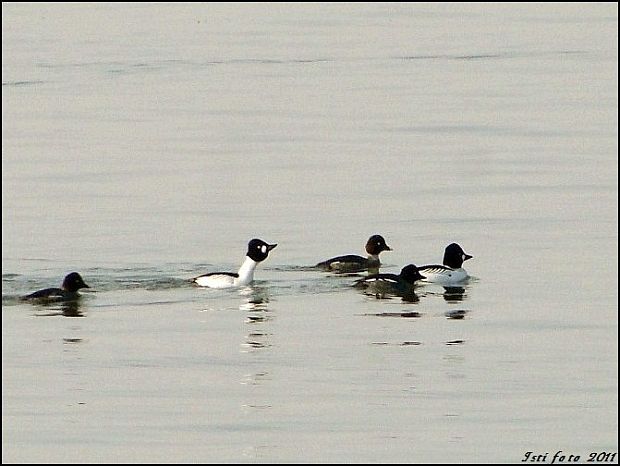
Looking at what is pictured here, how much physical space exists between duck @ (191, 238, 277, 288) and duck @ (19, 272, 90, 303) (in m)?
1.55

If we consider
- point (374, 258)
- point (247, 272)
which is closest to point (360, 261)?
point (374, 258)

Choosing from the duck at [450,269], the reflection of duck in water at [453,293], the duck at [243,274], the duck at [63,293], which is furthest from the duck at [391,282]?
the duck at [63,293]

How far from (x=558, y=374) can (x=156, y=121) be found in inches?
1027

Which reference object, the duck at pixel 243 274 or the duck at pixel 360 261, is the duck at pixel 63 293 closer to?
the duck at pixel 243 274

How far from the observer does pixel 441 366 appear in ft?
57.3

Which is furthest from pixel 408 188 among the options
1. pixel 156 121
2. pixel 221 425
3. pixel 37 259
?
pixel 221 425

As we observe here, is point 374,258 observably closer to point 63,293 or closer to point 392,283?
point 392,283

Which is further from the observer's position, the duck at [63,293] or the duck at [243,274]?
the duck at [243,274]

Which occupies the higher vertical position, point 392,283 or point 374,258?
point 374,258

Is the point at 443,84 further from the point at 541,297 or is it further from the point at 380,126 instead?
the point at 541,297

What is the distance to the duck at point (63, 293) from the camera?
22.0 meters

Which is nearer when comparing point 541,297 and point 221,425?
point 221,425

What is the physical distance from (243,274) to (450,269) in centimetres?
264

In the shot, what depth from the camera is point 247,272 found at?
2367cm
